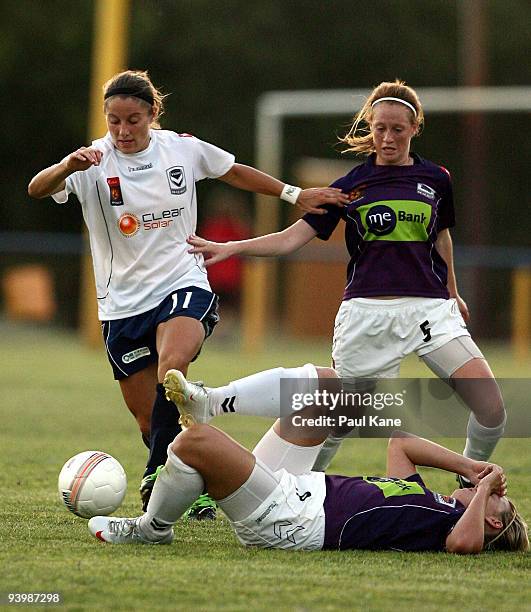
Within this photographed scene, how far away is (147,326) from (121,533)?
1.30 m

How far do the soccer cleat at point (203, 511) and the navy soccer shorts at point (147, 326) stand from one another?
645 millimetres

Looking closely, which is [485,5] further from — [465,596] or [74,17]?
[465,596]

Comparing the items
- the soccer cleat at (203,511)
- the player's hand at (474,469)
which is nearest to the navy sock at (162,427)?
the soccer cleat at (203,511)

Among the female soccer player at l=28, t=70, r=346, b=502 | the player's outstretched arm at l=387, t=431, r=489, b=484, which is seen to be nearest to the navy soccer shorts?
the female soccer player at l=28, t=70, r=346, b=502

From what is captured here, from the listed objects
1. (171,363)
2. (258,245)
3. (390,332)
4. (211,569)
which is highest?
(258,245)

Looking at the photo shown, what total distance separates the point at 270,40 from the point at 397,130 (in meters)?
26.9


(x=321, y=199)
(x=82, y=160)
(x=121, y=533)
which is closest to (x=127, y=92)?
(x=82, y=160)

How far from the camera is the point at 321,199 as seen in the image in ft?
19.0

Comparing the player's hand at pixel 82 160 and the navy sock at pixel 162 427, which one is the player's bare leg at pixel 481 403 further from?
the player's hand at pixel 82 160

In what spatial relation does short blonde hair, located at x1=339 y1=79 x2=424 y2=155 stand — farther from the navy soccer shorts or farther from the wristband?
the navy soccer shorts

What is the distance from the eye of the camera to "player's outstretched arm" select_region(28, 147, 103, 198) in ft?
18.1

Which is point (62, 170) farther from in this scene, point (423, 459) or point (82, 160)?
point (423, 459)

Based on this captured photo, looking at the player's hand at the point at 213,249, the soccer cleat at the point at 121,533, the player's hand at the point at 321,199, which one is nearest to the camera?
the soccer cleat at the point at 121,533

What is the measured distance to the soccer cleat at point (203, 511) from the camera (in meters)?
5.63
